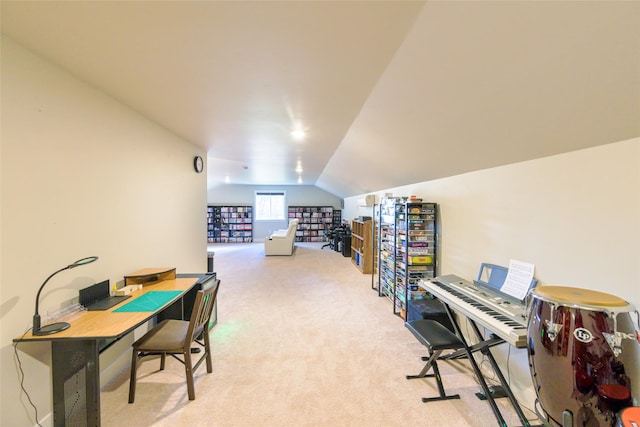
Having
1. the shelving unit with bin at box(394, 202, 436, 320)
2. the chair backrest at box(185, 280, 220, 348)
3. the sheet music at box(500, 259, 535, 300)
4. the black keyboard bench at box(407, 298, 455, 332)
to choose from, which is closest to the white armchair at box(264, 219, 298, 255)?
the shelving unit with bin at box(394, 202, 436, 320)

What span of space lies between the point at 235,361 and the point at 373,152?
278 centimetres

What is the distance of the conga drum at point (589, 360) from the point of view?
3.06 ft

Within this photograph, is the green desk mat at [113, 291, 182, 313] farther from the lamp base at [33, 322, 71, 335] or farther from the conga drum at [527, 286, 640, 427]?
the conga drum at [527, 286, 640, 427]

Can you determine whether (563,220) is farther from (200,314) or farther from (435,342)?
(200,314)

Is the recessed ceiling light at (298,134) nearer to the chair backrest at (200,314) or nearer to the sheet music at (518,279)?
the chair backrest at (200,314)

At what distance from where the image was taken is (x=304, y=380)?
1983mm

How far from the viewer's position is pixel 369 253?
5254mm

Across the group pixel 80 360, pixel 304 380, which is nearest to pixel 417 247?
pixel 304 380

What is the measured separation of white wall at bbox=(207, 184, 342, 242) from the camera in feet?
32.3

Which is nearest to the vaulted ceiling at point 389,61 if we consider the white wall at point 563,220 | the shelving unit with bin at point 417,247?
the white wall at point 563,220

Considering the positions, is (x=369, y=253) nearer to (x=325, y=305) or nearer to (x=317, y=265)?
(x=317, y=265)

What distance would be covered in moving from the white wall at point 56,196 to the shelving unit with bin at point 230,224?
7457 millimetres

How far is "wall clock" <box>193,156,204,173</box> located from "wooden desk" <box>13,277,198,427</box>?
2331 millimetres

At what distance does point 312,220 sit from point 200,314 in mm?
8297
